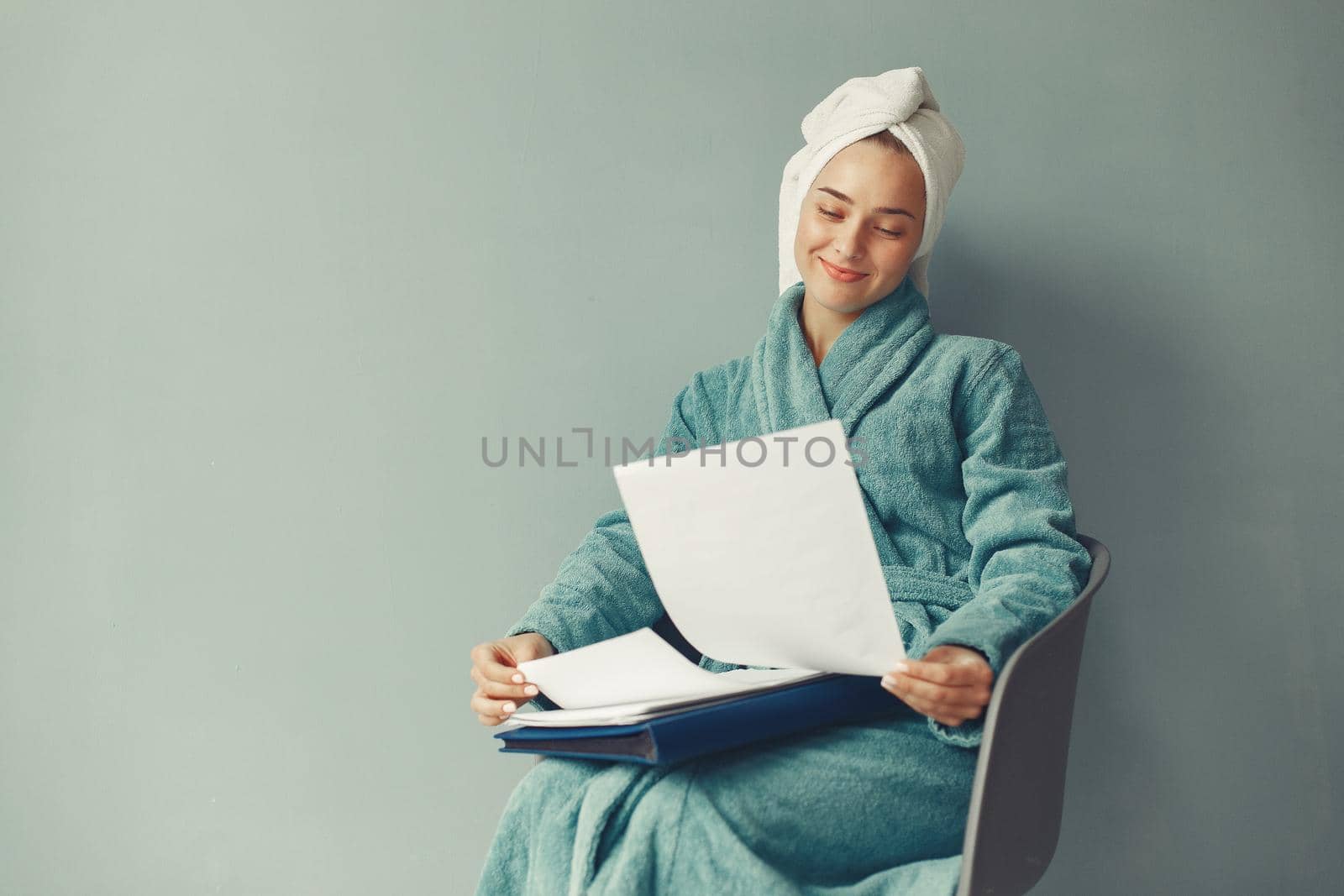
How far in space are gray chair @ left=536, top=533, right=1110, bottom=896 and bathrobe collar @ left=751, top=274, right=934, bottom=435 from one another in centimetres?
35

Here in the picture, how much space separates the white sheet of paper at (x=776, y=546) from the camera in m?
0.85

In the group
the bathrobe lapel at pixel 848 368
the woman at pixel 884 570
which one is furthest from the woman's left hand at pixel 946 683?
the bathrobe lapel at pixel 848 368

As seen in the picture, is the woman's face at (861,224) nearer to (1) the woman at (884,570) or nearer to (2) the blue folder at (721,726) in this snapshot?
(1) the woman at (884,570)

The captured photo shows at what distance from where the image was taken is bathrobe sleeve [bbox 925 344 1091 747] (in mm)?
967

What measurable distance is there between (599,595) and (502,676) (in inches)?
7.4

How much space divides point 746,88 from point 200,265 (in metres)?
0.85

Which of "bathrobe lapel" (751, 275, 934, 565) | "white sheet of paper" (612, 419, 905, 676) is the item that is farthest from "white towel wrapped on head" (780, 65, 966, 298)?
"white sheet of paper" (612, 419, 905, 676)

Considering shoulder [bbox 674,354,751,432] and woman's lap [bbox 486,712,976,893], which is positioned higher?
shoulder [bbox 674,354,751,432]

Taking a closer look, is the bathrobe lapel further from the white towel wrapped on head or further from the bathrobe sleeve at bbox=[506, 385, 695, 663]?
the bathrobe sleeve at bbox=[506, 385, 695, 663]

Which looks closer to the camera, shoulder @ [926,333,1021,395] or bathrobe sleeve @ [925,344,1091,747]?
bathrobe sleeve @ [925,344,1091,747]

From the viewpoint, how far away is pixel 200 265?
1.54 m

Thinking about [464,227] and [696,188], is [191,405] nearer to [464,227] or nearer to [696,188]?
[464,227]

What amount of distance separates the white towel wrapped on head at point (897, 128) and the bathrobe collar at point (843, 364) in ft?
0.33

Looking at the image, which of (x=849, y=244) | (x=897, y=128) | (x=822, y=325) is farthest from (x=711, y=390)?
(x=897, y=128)
